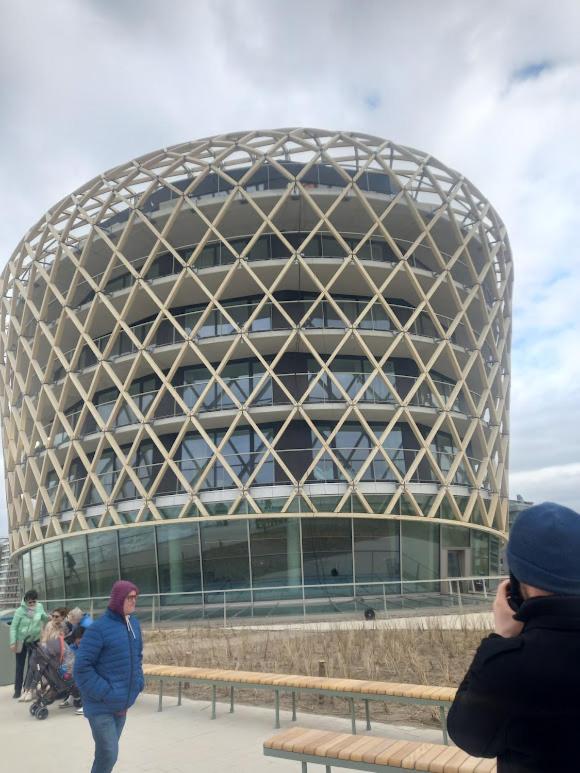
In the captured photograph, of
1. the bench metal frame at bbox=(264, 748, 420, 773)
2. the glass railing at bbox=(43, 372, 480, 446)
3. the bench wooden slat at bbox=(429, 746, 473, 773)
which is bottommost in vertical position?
the bench metal frame at bbox=(264, 748, 420, 773)

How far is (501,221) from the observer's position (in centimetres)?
3216

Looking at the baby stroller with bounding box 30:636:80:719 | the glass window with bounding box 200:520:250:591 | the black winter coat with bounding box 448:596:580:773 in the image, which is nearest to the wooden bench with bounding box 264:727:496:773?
the black winter coat with bounding box 448:596:580:773

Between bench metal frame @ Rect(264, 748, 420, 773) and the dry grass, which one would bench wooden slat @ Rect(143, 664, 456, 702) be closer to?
the dry grass

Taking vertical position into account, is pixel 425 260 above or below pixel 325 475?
above

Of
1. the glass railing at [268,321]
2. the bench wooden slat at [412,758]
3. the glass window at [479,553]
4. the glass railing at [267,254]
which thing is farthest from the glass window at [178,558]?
the bench wooden slat at [412,758]

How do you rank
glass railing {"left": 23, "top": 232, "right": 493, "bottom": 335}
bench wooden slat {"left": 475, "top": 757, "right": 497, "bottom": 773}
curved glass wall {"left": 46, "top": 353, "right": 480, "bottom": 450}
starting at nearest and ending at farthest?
bench wooden slat {"left": 475, "top": 757, "right": 497, "bottom": 773} → curved glass wall {"left": 46, "top": 353, "right": 480, "bottom": 450} → glass railing {"left": 23, "top": 232, "right": 493, "bottom": 335}

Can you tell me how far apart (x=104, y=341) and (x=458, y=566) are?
18624 mm

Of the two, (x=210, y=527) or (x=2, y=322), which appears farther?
(x=2, y=322)

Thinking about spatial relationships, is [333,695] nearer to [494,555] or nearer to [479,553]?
[479,553]

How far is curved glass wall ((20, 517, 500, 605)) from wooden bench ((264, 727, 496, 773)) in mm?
18787

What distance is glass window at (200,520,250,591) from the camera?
24422 mm

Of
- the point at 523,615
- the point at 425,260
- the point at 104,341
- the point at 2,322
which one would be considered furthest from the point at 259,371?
the point at 523,615

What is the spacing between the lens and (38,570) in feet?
96.9

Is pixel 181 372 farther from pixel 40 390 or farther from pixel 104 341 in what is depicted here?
pixel 40 390
